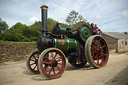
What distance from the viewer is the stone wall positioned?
32.0ft

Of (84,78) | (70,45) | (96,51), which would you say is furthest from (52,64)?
(96,51)

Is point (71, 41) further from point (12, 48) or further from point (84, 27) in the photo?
point (12, 48)

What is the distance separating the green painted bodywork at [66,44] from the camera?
4.90 m

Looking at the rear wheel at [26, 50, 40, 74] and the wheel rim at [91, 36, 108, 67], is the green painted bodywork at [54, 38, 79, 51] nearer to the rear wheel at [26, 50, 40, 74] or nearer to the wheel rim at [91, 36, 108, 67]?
the wheel rim at [91, 36, 108, 67]

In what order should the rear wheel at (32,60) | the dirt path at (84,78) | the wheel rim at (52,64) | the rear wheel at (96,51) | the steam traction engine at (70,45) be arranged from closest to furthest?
the dirt path at (84,78) → the wheel rim at (52,64) → the steam traction engine at (70,45) → the rear wheel at (96,51) → the rear wheel at (32,60)

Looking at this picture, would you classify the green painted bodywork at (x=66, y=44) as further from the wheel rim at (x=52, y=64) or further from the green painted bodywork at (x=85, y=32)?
the wheel rim at (x=52, y=64)

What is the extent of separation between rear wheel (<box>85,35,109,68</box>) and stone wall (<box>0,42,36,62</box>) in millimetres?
7349

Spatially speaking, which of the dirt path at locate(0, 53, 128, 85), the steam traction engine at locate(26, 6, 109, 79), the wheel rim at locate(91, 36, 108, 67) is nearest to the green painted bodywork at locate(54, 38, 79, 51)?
the steam traction engine at locate(26, 6, 109, 79)

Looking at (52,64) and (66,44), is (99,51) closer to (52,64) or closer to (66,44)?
(66,44)

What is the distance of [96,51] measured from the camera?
559cm

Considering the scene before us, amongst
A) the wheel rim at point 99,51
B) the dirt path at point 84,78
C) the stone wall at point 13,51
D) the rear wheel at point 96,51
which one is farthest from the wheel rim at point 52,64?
the stone wall at point 13,51

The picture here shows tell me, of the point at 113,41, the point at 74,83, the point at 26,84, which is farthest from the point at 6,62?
the point at 113,41

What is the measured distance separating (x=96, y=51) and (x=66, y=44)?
5.09ft

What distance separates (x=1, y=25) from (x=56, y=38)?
39.3 meters
